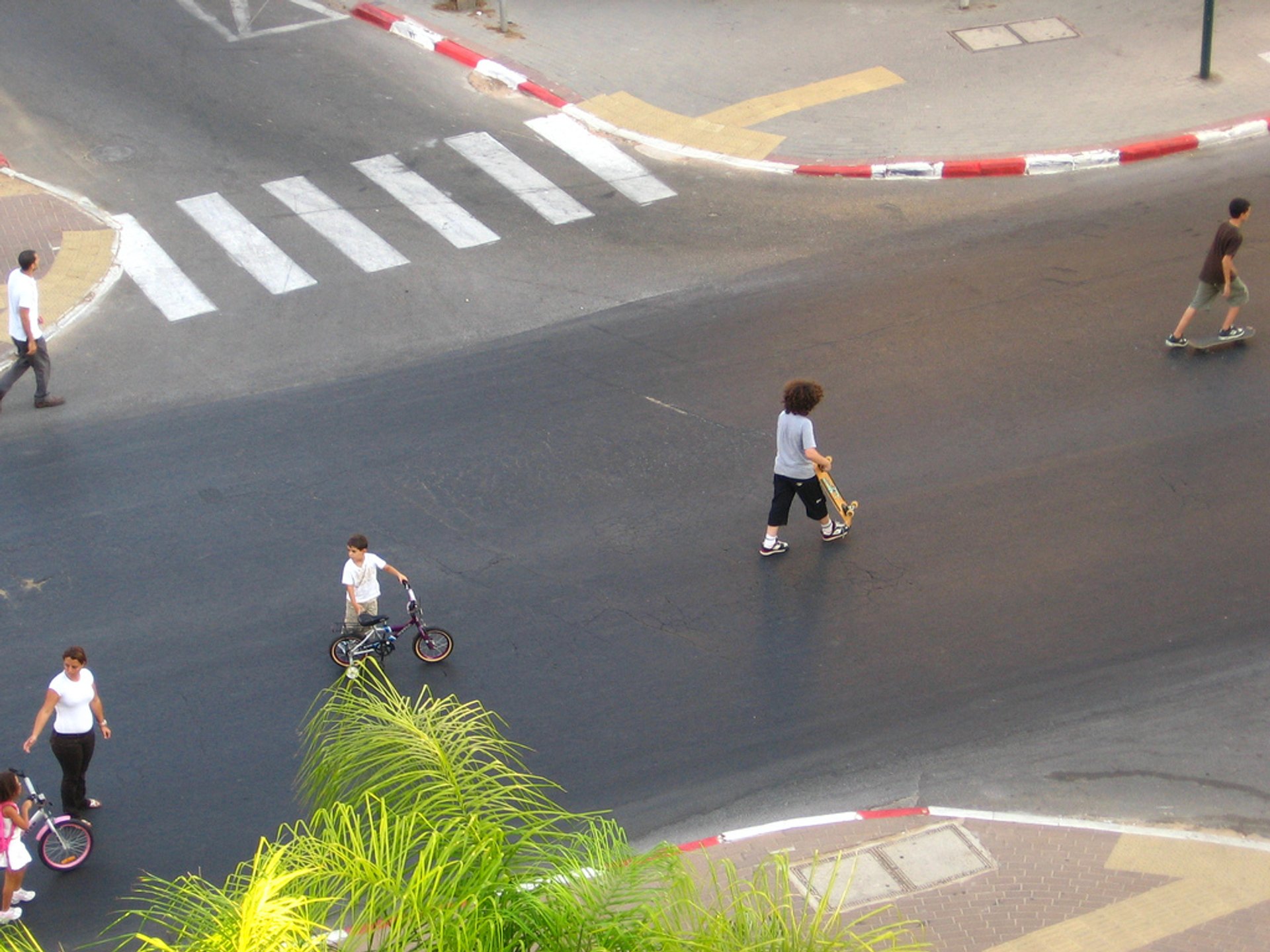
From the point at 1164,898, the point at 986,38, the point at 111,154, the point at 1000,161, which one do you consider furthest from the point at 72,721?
the point at 986,38

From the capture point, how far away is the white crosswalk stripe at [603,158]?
15.9m

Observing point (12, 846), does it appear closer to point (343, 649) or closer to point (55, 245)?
point (343, 649)

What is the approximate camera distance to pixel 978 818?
8.38m

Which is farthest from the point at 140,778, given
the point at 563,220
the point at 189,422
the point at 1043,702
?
the point at 563,220

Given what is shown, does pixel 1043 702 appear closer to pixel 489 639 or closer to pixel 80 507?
pixel 489 639

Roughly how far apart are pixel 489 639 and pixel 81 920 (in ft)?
10.4

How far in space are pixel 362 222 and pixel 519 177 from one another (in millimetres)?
2004

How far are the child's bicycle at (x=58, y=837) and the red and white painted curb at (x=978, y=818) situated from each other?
355 centimetres

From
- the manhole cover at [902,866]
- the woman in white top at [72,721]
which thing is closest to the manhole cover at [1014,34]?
the manhole cover at [902,866]

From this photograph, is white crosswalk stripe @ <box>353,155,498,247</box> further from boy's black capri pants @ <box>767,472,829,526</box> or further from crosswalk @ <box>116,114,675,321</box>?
boy's black capri pants @ <box>767,472,829,526</box>

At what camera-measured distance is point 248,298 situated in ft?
46.0

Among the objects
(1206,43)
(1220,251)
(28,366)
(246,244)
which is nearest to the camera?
(1220,251)

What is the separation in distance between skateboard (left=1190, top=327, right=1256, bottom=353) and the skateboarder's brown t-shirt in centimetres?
53

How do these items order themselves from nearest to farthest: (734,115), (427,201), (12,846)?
(12,846), (427,201), (734,115)
